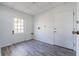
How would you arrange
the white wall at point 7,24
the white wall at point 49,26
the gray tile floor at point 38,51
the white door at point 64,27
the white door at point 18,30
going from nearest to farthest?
the gray tile floor at point 38,51, the white door at point 64,27, the white wall at point 49,26, the white wall at point 7,24, the white door at point 18,30

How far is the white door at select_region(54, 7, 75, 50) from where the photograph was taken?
3.64 meters

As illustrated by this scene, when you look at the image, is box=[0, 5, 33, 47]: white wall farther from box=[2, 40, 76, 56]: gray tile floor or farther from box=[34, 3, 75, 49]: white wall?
box=[34, 3, 75, 49]: white wall

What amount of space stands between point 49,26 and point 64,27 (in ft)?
3.69

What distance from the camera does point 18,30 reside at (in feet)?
17.0

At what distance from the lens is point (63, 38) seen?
4.05 meters

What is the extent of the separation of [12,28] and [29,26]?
163 cm

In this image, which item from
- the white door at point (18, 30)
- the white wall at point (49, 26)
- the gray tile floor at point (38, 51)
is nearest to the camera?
the gray tile floor at point (38, 51)

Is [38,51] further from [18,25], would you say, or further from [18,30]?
[18,25]

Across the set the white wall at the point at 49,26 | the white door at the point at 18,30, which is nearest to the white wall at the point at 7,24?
the white door at the point at 18,30

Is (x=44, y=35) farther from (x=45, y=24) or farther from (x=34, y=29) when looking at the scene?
(x=34, y=29)

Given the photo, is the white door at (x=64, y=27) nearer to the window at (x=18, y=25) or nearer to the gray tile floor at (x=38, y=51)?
the gray tile floor at (x=38, y=51)

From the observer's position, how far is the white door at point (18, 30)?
15.8ft

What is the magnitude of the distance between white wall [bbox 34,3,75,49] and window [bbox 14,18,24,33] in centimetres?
118

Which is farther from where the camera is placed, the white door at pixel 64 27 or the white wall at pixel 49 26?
the white wall at pixel 49 26
